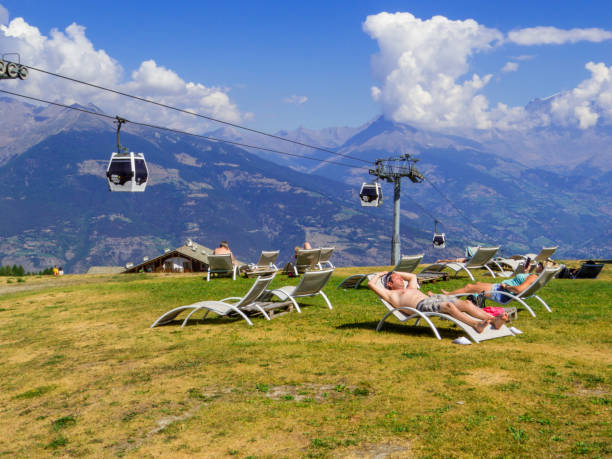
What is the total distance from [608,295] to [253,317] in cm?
891

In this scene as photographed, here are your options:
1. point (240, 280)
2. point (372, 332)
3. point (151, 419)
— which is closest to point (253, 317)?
point (372, 332)

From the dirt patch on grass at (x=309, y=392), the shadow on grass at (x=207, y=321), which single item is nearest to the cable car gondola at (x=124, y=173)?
the shadow on grass at (x=207, y=321)

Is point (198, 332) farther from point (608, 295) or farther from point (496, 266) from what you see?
point (496, 266)

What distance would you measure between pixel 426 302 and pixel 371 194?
26172mm

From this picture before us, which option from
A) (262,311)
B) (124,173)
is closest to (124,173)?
(124,173)

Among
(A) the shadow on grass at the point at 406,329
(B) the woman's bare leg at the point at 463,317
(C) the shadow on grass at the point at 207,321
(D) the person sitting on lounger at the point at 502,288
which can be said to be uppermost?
(D) the person sitting on lounger at the point at 502,288

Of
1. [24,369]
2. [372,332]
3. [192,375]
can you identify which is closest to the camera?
[192,375]

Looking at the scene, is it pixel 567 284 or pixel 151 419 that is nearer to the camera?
pixel 151 419

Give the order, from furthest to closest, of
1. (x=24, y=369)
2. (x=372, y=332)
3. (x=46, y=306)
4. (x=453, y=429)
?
(x=46, y=306) < (x=372, y=332) < (x=24, y=369) < (x=453, y=429)

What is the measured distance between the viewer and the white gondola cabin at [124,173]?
1858cm

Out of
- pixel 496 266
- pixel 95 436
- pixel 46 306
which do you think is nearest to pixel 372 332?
pixel 95 436

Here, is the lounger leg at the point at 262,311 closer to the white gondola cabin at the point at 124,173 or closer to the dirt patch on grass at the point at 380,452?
the dirt patch on grass at the point at 380,452

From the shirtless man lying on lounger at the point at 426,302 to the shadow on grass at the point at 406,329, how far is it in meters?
0.43

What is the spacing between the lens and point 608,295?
13703mm
